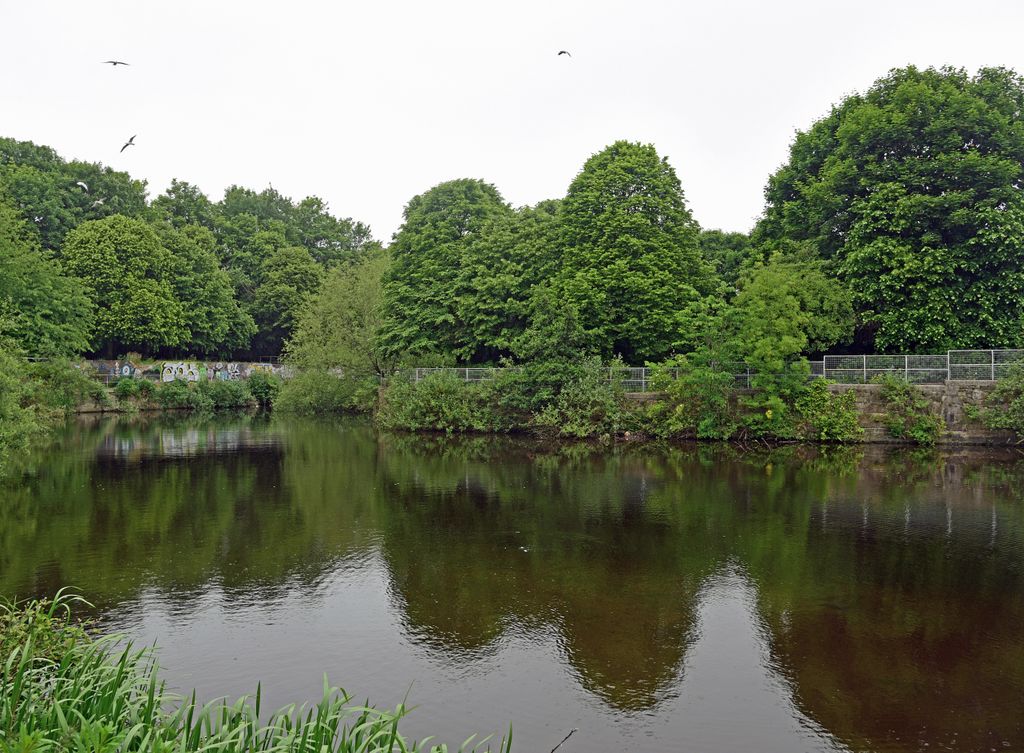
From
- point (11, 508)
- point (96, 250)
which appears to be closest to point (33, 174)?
point (96, 250)

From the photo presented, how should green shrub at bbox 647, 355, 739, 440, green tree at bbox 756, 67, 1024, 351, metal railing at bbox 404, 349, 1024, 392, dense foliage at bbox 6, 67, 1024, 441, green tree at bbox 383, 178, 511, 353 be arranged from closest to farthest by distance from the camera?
metal railing at bbox 404, 349, 1024, 392 → green tree at bbox 756, 67, 1024, 351 → dense foliage at bbox 6, 67, 1024, 441 → green shrub at bbox 647, 355, 739, 440 → green tree at bbox 383, 178, 511, 353

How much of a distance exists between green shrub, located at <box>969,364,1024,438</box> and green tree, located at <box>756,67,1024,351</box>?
9.17ft

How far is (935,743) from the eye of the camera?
20.2ft

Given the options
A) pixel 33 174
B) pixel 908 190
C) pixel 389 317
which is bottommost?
pixel 389 317

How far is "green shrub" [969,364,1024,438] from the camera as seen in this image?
25.2 metres

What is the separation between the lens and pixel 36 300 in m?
40.7

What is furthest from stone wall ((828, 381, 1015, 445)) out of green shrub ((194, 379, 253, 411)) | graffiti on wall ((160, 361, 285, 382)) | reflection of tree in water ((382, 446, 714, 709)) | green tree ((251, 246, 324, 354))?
green tree ((251, 246, 324, 354))

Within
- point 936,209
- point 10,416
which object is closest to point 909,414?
point 936,209

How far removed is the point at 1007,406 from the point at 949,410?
186 cm

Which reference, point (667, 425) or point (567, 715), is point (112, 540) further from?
point (667, 425)

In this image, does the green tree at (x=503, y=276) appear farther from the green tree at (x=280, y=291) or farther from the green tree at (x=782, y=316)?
the green tree at (x=280, y=291)

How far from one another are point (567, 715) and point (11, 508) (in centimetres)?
1523

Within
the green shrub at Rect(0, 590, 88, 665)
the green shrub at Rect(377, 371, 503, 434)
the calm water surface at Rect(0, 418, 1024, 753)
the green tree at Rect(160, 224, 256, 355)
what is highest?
the green tree at Rect(160, 224, 256, 355)

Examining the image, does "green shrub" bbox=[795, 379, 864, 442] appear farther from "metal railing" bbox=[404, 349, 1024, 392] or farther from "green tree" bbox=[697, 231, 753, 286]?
"green tree" bbox=[697, 231, 753, 286]
